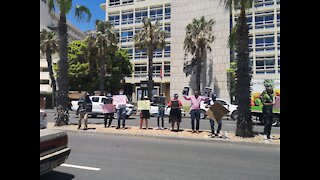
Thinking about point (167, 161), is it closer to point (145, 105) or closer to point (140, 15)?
point (145, 105)

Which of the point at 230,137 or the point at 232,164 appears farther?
the point at 230,137

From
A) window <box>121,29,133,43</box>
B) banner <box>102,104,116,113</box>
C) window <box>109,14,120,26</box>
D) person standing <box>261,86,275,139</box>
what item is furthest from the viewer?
window <box>109,14,120,26</box>

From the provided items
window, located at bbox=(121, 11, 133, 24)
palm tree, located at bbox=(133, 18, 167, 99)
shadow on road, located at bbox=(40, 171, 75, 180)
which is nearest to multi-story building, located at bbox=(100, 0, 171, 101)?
window, located at bbox=(121, 11, 133, 24)

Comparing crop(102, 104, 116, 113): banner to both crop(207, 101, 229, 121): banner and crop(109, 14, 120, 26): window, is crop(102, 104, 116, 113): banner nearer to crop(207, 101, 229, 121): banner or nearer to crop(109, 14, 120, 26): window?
crop(207, 101, 229, 121): banner

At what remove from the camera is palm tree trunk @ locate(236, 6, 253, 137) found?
11.5m

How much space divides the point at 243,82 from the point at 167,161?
5.49 metres

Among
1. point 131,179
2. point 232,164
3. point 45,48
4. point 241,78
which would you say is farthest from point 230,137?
point 45,48

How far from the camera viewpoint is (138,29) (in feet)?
170

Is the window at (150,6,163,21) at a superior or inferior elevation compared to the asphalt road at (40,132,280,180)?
superior

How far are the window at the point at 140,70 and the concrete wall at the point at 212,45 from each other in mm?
6139
